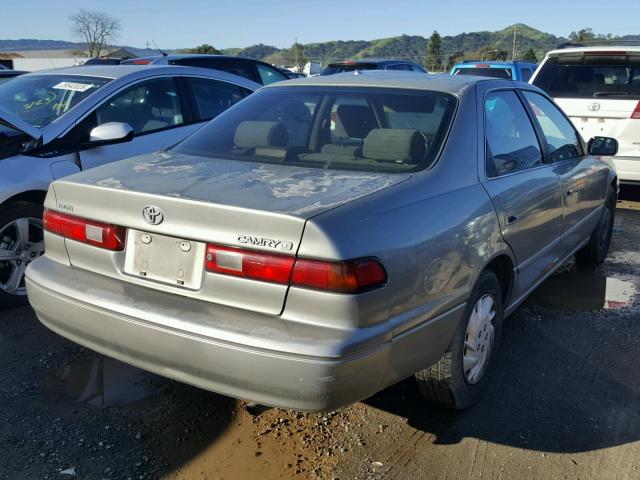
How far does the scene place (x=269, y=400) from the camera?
2.35 meters

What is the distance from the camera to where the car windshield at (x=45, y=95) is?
195 inches

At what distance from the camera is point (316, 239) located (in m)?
2.26

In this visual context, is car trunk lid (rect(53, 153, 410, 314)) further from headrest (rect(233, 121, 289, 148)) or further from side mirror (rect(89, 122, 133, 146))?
side mirror (rect(89, 122, 133, 146))

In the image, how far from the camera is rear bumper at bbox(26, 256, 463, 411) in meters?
2.26

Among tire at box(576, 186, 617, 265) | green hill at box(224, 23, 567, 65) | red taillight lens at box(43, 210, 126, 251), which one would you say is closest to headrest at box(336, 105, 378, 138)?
red taillight lens at box(43, 210, 126, 251)

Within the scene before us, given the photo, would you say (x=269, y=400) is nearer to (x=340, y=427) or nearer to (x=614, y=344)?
(x=340, y=427)

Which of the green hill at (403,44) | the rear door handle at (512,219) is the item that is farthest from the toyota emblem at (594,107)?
the green hill at (403,44)

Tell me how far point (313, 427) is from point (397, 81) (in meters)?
1.93

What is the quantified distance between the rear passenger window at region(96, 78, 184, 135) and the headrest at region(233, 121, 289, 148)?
1891 mm

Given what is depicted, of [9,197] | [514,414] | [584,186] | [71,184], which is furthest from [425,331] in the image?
[9,197]

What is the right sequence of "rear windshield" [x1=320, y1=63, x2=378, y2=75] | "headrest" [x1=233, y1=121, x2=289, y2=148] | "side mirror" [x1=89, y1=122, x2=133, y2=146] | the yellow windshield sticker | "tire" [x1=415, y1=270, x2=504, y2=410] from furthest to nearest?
"rear windshield" [x1=320, y1=63, x2=378, y2=75] → the yellow windshield sticker → "side mirror" [x1=89, y1=122, x2=133, y2=146] → "headrest" [x1=233, y1=121, x2=289, y2=148] → "tire" [x1=415, y1=270, x2=504, y2=410]

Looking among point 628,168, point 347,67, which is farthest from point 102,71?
point 347,67

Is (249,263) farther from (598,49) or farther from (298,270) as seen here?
(598,49)

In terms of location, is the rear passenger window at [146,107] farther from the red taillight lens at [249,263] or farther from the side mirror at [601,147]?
the side mirror at [601,147]
